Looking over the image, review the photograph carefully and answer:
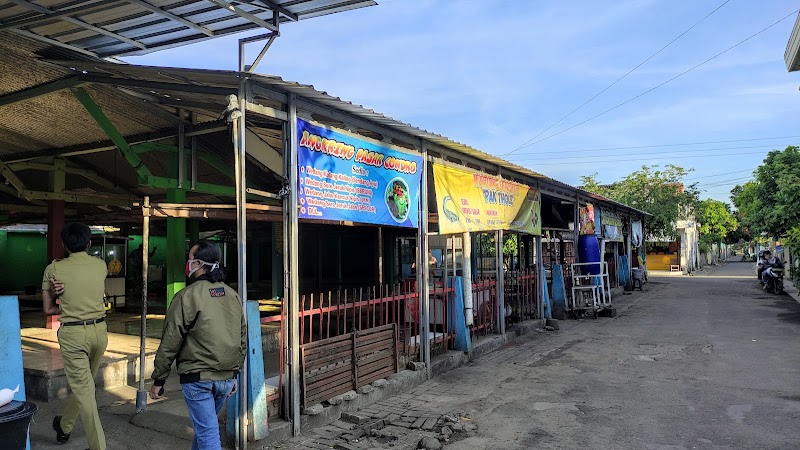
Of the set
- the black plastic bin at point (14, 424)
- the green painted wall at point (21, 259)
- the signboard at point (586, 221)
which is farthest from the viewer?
the signboard at point (586, 221)

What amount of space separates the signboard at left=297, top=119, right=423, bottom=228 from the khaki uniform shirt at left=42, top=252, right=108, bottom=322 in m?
1.88

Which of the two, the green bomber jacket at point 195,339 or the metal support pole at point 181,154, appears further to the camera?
the metal support pole at point 181,154

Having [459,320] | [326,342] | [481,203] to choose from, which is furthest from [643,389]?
[326,342]

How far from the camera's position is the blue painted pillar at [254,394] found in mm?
4516

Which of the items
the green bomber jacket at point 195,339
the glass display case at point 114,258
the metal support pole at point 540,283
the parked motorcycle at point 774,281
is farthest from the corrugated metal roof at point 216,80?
the parked motorcycle at point 774,281

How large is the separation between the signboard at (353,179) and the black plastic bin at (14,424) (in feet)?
8.94

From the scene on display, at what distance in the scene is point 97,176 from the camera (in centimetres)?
923

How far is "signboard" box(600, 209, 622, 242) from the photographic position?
60.9ft

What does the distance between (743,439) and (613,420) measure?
1164mm

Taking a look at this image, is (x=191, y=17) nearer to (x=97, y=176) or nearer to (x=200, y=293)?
(x=200, y=293)

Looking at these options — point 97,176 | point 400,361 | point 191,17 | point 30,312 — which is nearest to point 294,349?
point 400,361

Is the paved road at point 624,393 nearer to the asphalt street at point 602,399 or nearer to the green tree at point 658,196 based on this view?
the asphalt street at point 602,399

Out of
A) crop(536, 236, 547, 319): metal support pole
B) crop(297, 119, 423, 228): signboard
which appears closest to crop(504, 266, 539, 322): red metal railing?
crop(536, 236, 547, 319): metal support pole

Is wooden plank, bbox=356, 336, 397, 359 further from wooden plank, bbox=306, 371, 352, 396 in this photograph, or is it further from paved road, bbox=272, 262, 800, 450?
paved road, bbox=272, 262, 800, 450
